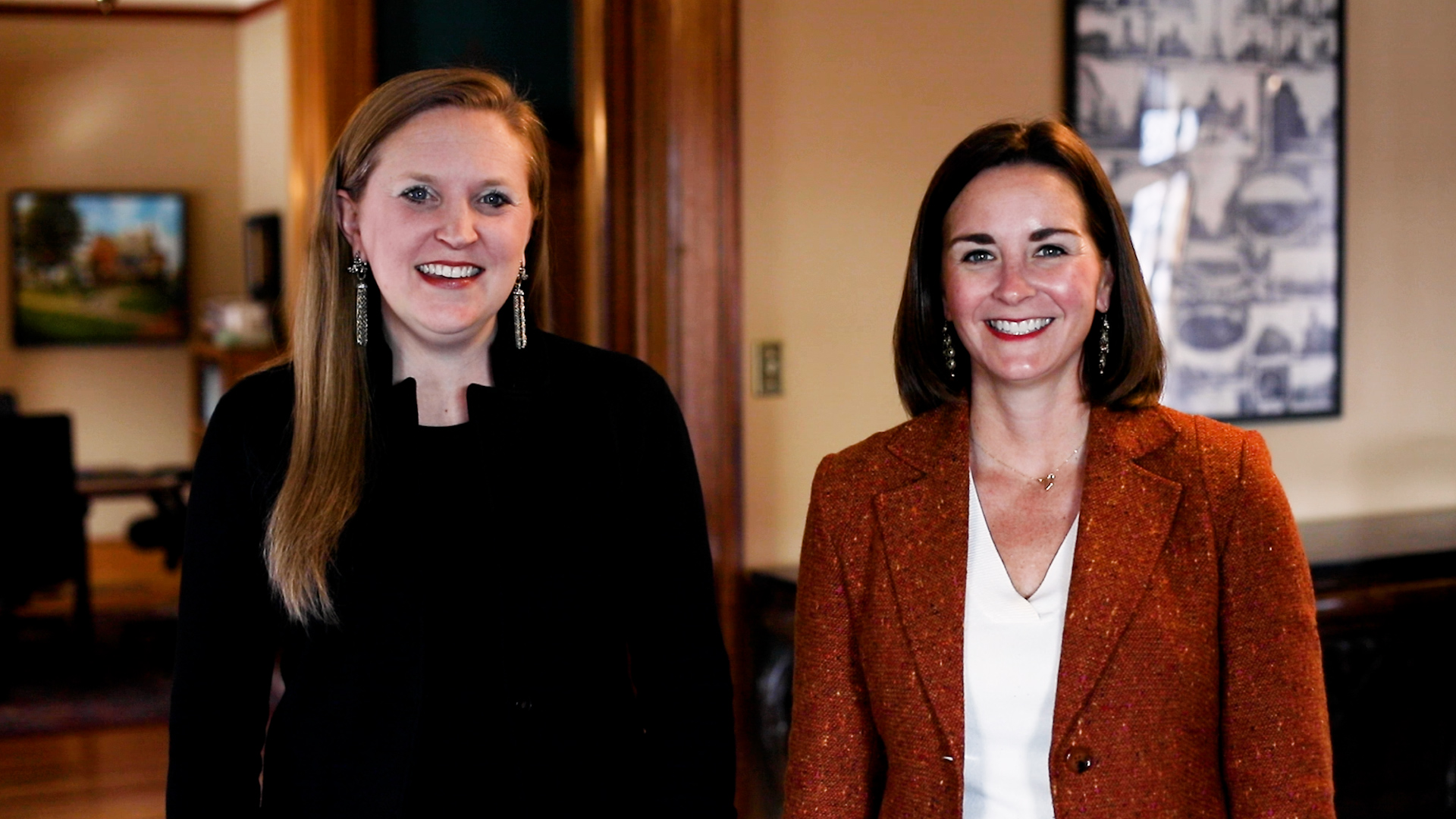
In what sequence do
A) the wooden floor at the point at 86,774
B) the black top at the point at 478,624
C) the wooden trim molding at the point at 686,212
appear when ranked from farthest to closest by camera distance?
1. the wooden floor at the point at 86,774
2. the wooden trim molding at the point at 686,212
3. the black top at the point at 478,624

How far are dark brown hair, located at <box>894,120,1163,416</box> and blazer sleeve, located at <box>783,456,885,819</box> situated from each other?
255 mm

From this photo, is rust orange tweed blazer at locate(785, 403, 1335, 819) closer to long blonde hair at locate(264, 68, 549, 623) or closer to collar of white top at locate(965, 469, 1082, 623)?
collar of white top at locate(965, 469, 1082, 623)

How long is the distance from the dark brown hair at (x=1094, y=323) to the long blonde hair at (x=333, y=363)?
0.53 metres

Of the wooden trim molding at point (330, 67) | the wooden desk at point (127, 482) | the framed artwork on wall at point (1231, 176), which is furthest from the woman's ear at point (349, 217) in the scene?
the wooden desk at point (127, 482)

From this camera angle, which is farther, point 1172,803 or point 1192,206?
point 1192,206

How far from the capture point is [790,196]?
311cm

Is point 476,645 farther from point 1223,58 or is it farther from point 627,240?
point 1223,58

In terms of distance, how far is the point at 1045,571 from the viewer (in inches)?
70.2

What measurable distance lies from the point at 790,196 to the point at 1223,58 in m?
1.32

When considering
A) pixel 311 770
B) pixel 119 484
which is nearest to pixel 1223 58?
pixel 311 770

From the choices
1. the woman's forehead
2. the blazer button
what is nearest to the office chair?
the woman's forehead

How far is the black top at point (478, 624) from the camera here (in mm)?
1615

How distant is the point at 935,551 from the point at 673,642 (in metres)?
0.35

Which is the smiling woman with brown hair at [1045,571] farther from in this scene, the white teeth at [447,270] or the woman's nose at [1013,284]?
the white teeth at [447,270]
